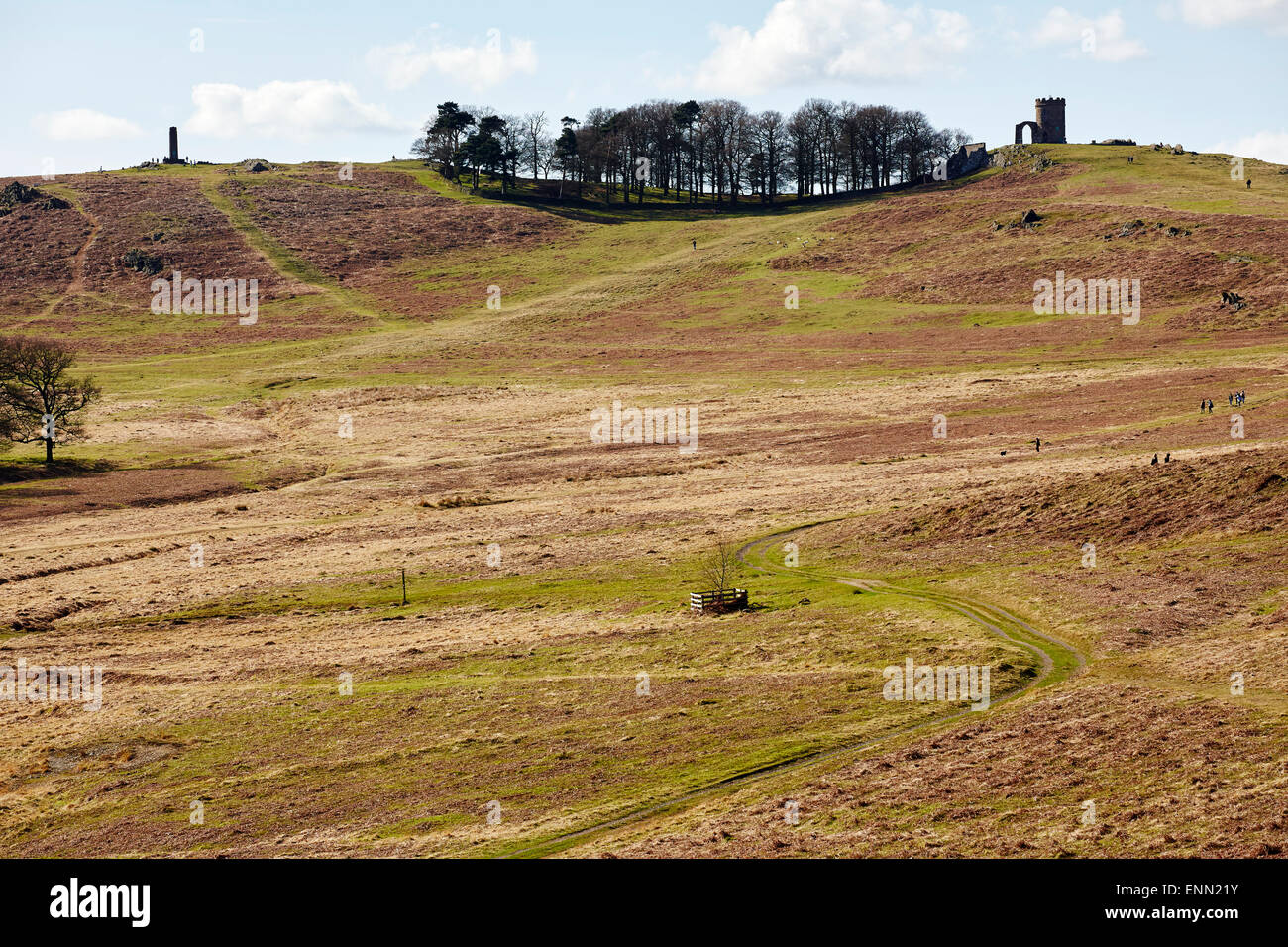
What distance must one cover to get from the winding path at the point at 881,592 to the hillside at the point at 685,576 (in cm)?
26

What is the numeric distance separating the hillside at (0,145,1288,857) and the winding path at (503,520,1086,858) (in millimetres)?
263

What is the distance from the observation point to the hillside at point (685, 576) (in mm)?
32656

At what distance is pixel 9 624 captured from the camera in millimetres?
55781

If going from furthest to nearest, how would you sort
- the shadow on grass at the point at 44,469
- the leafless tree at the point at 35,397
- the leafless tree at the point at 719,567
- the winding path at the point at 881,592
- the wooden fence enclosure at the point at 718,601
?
the leafless tree at the point at 35,397 → the shadow on grass at the point at 44,469 → the leafless tree at the point at 719,567 → the wooden fence enclosure at the point at 718,601 → the winding path at the point at 881,592

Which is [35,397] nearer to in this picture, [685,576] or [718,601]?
[685,576]

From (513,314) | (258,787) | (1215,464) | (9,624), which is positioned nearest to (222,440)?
(9,624)

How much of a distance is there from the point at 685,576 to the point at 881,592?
10657 millimetres

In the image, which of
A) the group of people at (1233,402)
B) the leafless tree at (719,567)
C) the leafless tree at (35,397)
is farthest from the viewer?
the leafless tree at (35,397)

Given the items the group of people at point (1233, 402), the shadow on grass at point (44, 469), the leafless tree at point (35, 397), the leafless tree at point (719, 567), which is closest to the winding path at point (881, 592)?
the leafless tree at point (719, 567)

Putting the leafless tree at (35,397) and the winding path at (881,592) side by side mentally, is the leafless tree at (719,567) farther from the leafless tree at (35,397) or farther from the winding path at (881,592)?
the leafless tree at (35,397)

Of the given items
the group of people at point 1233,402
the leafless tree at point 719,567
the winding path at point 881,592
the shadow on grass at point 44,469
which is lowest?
the winding path at point 881,592

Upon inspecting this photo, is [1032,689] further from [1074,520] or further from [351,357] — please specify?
[351,357]

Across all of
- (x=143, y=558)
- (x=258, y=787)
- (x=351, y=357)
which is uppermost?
(x=351, y=357)
